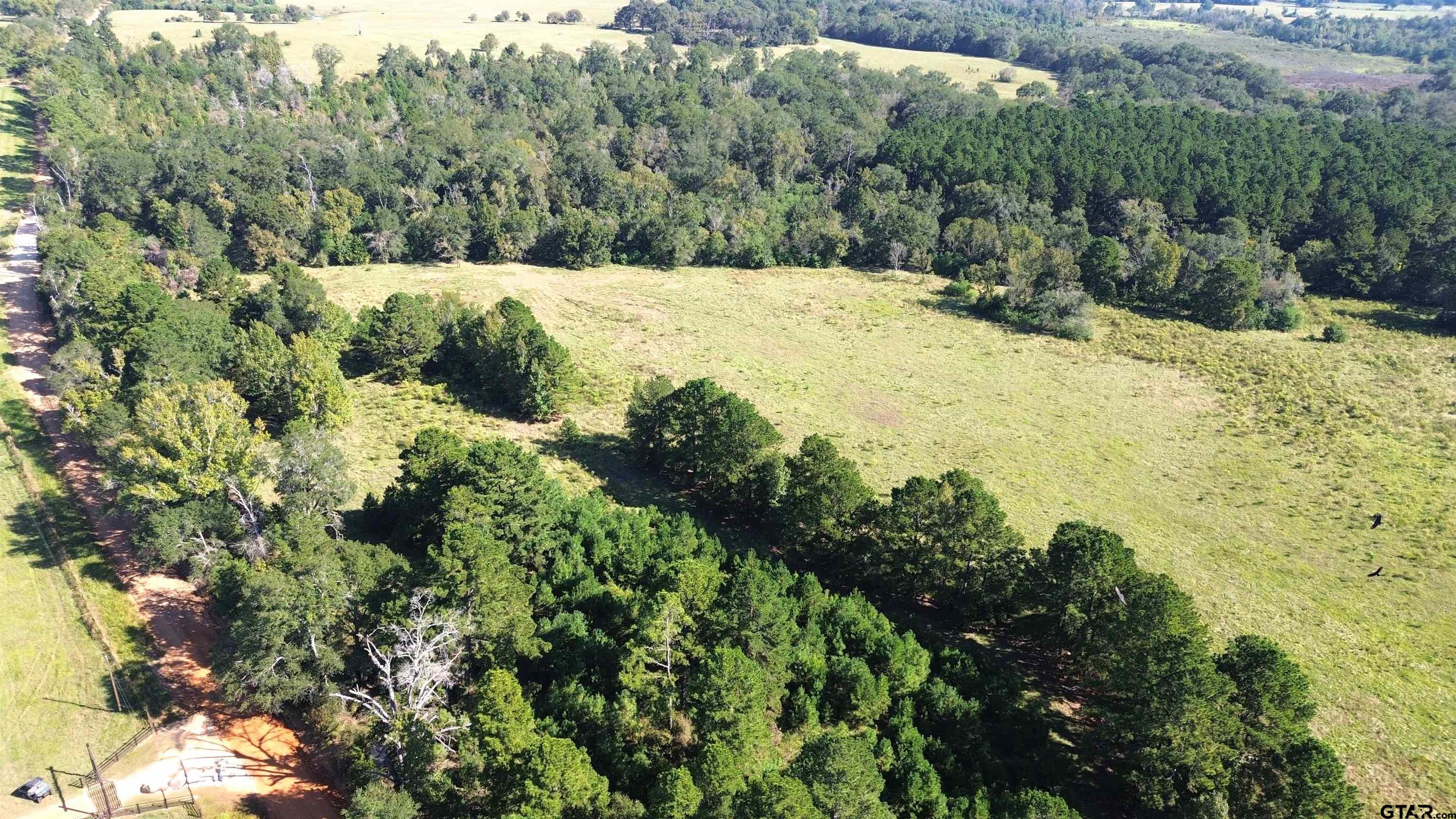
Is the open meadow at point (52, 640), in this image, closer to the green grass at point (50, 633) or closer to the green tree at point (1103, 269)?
the green grass at point (50, 633)

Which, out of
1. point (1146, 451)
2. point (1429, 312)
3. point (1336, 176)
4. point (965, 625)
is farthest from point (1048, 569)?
point (1336, 176)

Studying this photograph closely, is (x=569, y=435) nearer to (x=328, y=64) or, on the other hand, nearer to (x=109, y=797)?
(x=109, y=797)

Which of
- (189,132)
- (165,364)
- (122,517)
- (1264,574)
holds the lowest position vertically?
(1264,574)

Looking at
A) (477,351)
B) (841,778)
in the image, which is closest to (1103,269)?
(477,351)

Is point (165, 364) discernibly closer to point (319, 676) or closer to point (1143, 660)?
point (319, 676)

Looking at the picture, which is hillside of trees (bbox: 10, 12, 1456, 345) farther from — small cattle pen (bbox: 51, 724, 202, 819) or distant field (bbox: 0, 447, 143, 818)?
small cattle pen (bbox: 51, 724, 202, 819)

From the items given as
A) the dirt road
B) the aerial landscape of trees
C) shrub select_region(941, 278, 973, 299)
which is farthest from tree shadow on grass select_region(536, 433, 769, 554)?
shrub select_region(941, 278, 973, 299)
